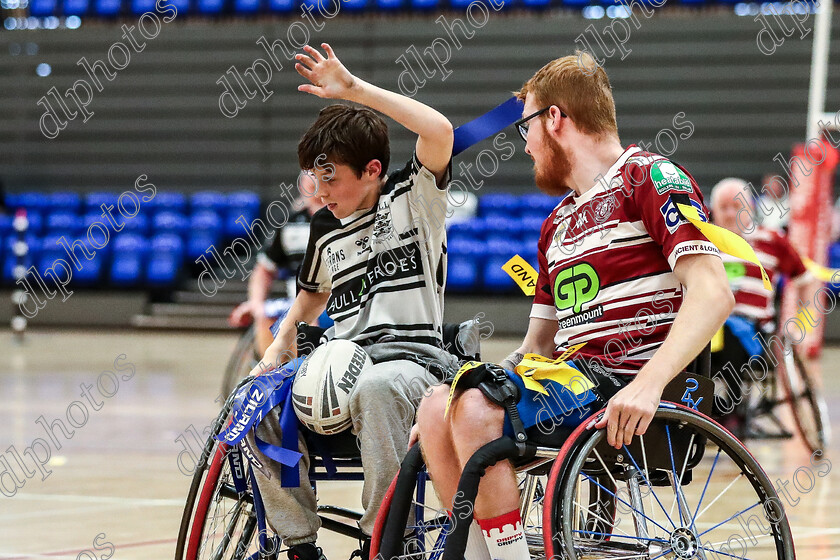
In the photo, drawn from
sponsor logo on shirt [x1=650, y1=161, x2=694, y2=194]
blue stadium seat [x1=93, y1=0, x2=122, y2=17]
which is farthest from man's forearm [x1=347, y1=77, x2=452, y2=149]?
blue stadium seat [x1=93, y1=0, x2=122, y2=17]

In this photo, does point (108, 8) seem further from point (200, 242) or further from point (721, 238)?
point (721, 238)

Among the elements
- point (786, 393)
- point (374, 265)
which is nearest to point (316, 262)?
point (374, 265)

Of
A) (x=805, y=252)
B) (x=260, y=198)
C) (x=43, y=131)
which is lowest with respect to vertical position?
(x=805, y=252)

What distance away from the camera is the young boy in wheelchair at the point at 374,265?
78.4 inches

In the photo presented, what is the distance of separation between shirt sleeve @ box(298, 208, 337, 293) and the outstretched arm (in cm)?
34

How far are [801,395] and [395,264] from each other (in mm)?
2905

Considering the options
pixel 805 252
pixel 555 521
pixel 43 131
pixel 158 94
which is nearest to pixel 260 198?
pixel 158 94

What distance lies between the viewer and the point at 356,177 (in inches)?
86.0

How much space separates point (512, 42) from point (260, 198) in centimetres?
342

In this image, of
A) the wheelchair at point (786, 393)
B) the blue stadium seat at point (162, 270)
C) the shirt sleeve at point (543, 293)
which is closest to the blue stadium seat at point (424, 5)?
the blue stadium seat at point (162, 270)

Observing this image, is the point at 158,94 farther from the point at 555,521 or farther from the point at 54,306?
the point at 555,521

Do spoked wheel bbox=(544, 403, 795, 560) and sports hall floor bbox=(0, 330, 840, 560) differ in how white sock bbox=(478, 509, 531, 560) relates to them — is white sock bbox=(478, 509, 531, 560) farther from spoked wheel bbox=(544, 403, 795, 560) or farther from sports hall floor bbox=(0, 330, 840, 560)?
sports hall floor bbox=(0, 330, 840, 560)

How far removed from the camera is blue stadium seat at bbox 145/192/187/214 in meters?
11.6

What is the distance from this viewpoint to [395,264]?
2.19m
